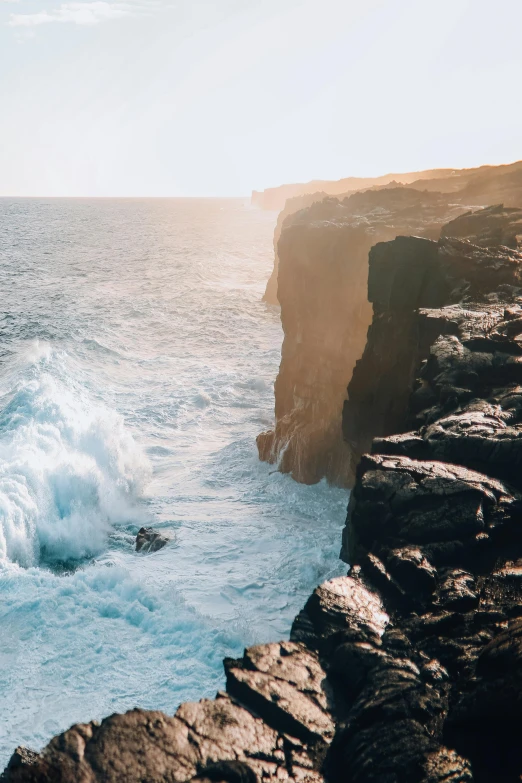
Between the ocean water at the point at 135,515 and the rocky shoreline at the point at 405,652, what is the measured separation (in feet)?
19.1

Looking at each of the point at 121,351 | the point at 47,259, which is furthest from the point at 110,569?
the point at 47,259

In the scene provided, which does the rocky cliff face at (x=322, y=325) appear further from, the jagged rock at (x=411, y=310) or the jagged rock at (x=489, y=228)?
the jagged rock at (x=411, y=310)

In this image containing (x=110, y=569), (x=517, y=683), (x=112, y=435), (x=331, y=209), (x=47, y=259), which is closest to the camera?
(x=517, y=683)

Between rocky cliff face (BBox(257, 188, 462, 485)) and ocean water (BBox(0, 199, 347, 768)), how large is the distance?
1.53m

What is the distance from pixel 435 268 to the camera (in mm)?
18219

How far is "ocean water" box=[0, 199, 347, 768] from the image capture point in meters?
14.8

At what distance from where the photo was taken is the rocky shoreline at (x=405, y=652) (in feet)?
23.0

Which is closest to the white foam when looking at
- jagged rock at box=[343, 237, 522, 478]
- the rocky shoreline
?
jagged rock at box=[343, 237, 522, 478]

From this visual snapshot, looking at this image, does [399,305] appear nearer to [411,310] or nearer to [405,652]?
[411,310]

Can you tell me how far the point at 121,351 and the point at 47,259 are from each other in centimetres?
4017

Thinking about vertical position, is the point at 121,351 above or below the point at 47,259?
below

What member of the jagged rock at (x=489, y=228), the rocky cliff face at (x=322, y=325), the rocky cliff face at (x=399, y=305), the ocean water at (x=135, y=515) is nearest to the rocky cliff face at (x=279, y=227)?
the ocean water at (x=135, y=515)

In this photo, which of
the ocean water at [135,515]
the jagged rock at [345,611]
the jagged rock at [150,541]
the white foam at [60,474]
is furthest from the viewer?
the white foam at [60,474]

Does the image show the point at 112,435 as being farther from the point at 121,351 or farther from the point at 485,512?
the point at 485,512
